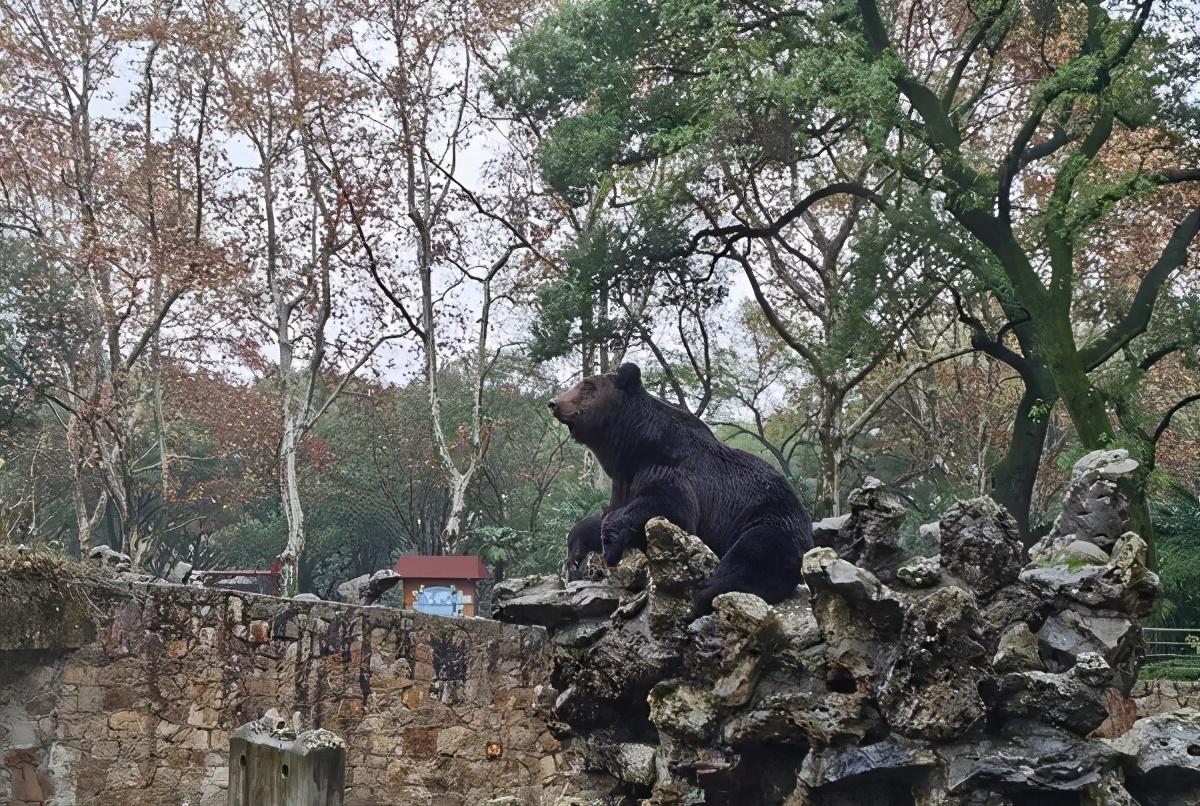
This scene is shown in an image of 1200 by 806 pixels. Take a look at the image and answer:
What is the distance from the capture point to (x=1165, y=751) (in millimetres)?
3980

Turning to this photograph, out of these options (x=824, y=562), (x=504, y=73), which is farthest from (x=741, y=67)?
(x=824, y=562)

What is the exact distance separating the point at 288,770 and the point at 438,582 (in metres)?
15.4

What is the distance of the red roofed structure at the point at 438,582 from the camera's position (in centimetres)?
1759

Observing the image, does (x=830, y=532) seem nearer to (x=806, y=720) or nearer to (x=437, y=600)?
(x=806, y=720)

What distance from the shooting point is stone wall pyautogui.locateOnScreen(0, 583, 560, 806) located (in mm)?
10359

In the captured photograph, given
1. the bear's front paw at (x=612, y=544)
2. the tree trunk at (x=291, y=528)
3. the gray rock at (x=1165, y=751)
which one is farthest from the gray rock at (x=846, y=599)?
the tree trunk at (x=291, y=528)

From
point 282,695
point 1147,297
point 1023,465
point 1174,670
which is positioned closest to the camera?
point 282,695

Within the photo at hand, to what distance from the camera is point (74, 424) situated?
21.3 m

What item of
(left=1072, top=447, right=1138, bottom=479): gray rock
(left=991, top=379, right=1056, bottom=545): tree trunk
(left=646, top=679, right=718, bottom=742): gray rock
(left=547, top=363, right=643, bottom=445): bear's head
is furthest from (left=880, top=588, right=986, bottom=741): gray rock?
(left=991, top=379, right=1056, bottom=545): tree trunk

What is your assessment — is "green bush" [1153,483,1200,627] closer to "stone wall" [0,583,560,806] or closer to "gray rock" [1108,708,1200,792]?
"stone wall" [0,583,560,806]

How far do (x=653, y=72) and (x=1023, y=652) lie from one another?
13.5 m

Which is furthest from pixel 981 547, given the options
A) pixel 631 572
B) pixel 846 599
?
pixel 631 572

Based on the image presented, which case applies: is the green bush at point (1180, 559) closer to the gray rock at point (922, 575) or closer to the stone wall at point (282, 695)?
the stone wall at point (282, 695)

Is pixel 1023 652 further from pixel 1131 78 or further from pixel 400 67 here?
pixel 400 67
